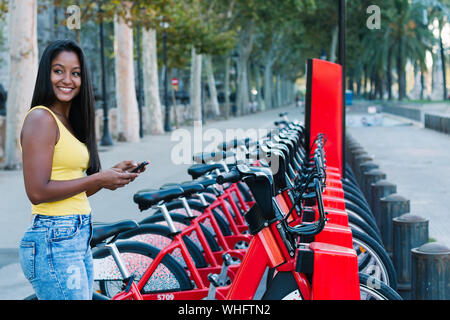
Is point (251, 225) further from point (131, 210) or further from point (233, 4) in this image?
point (233, 4)

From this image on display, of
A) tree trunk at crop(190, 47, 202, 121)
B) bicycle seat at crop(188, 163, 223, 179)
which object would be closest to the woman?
bicycle seat at crop(188, 163, 223, 179)

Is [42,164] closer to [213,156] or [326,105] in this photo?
[213,156]

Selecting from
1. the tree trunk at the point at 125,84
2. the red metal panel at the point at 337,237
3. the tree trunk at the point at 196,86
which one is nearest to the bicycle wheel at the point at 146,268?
the red metal panel at the point at 337,237

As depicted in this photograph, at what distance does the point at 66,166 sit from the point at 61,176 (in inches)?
1.7

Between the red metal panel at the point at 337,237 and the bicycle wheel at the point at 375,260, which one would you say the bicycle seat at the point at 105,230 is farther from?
the bicycle wheel at the point at 375,260

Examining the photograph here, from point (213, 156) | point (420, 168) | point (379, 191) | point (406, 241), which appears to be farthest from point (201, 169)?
point (420, 168)

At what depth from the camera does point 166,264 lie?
4.46m

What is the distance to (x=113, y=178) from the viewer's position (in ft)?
9.36

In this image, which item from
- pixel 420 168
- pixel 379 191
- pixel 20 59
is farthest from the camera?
pixel 420 168

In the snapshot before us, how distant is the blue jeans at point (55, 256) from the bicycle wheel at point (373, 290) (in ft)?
4.91

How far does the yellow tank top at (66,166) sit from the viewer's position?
2.81 meters

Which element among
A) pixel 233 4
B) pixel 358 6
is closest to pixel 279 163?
pixel 233 4
